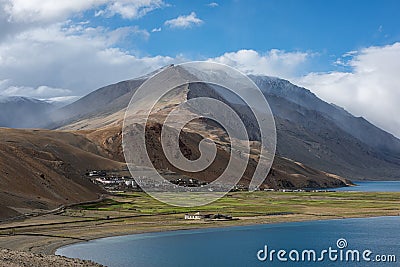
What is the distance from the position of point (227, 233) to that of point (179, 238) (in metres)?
9.43

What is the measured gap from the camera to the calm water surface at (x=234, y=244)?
6172 centimetres

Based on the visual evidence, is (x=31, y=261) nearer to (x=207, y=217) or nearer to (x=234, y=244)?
(x=234, y=244)

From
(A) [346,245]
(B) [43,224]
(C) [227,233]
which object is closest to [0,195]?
(B) [43,224]

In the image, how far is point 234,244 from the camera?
245 ft

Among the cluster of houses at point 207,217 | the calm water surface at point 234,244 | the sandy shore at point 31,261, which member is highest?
the sandy shore at point 31,261

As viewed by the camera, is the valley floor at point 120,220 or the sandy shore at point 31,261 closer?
the sandy shore at point 31,261

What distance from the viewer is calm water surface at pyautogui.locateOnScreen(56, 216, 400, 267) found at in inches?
2430

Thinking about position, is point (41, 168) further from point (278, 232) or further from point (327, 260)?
point (327, 260)

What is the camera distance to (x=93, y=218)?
98062mm

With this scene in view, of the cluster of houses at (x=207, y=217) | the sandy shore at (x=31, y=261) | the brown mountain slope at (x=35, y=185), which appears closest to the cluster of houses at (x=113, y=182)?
the brown mountain slope at (x=35, y=185)

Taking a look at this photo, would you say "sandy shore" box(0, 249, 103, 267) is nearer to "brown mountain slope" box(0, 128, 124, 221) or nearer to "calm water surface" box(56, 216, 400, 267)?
"calm water surface" box(56, 216, 400, 267)

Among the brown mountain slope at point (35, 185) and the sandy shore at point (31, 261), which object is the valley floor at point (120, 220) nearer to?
the brown mountain slope at point (35, 185)

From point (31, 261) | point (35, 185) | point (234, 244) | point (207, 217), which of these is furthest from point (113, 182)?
point (31, 261)

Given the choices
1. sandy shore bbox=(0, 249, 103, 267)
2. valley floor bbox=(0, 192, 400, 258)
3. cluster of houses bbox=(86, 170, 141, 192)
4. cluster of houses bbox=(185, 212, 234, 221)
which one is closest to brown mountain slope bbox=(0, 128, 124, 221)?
valley floor bbox=(0, 192, 400, 258)
